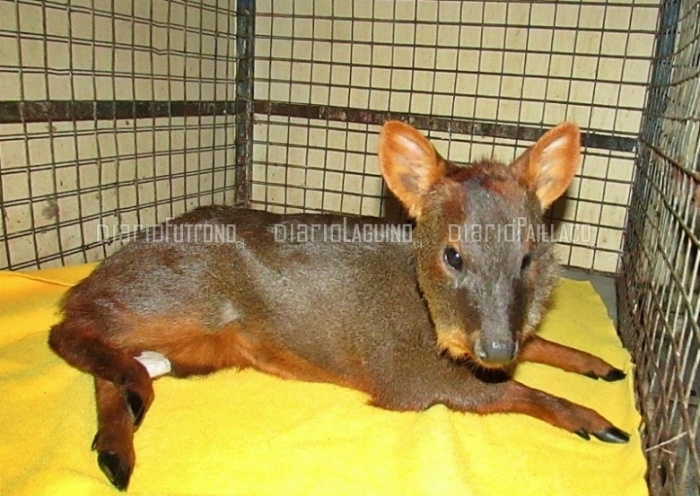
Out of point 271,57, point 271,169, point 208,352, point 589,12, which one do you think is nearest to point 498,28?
point 589,12

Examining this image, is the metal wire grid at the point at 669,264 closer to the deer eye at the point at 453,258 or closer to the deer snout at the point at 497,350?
the deer snout at the point at 497,350

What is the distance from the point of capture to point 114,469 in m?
→ 2.31

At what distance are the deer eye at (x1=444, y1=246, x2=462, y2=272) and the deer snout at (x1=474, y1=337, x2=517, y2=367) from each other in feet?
1.13

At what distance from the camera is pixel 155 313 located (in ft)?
9.66

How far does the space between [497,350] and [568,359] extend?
129cm

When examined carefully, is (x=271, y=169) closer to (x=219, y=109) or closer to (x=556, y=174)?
(x=219, y=109)

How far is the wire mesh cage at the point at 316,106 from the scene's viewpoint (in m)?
3.80

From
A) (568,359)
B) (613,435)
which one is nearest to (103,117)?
(568,359)

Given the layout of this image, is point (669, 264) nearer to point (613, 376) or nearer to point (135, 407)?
point (613, 376)

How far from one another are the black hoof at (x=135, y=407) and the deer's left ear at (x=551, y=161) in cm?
194

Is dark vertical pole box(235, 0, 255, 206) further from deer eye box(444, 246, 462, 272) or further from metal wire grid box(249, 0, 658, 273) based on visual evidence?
deer eye box(444, 246, 462, 272)

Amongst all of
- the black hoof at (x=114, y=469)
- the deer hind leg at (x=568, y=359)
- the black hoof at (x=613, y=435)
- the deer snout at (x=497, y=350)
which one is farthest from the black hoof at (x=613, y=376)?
the black hoof at (x=114, y=469)

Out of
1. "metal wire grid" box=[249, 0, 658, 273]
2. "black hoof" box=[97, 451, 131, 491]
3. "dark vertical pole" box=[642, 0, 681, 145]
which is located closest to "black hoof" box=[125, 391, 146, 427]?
"black hoof" box=[97, 451, 131, 491]

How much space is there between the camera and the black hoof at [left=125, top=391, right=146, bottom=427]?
8.49ft
